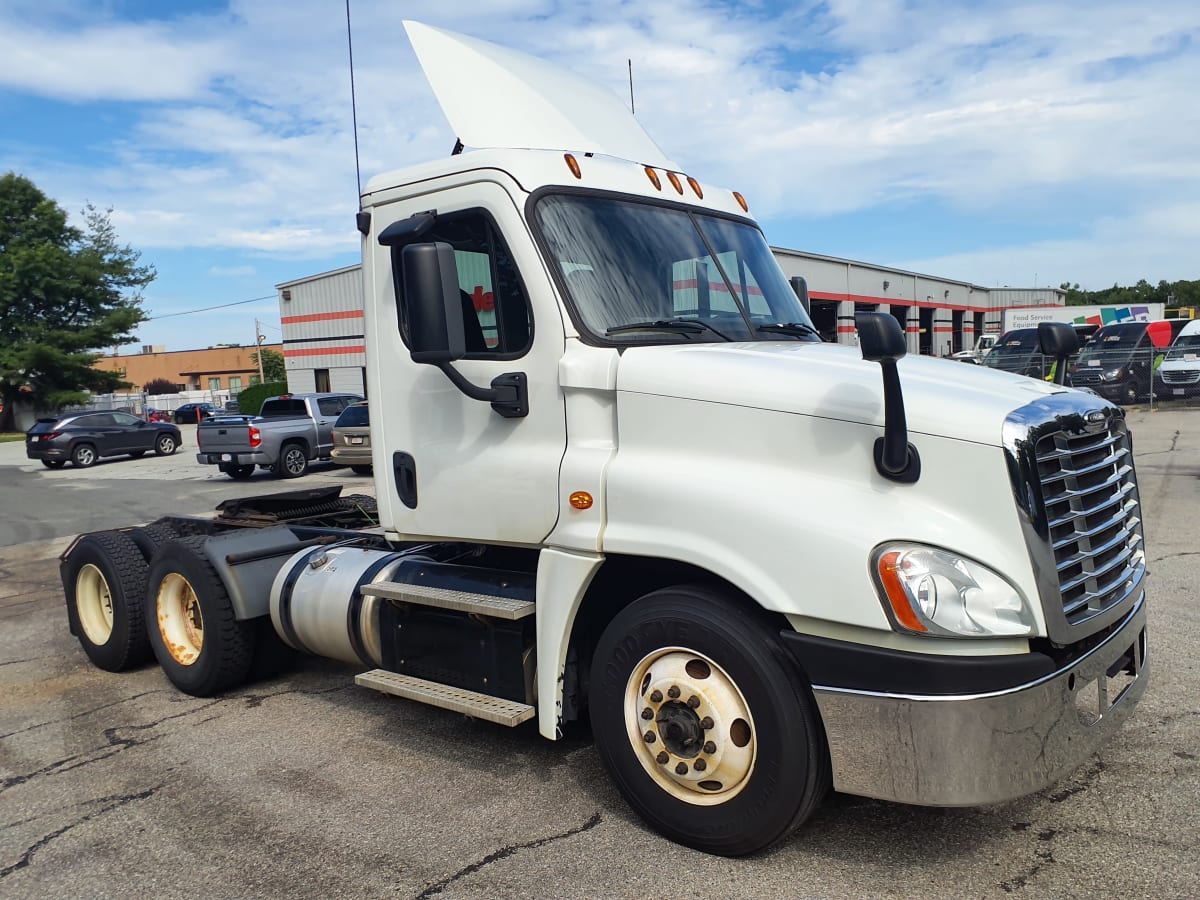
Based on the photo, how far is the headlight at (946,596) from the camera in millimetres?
2920

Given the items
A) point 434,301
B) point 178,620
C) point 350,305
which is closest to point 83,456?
point 350,305

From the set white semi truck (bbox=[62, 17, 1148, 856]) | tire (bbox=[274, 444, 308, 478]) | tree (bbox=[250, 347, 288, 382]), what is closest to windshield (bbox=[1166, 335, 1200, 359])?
tire (bbox=[274, 444, 308, 478])

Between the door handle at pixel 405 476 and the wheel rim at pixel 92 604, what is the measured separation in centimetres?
306

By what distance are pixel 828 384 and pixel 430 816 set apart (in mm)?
2324

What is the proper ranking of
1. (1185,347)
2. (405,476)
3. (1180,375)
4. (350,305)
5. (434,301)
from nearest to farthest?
(434,301) < (405,476) < (1180,375) < (1185,347) < (350,305)

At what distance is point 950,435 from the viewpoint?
10.1 feet

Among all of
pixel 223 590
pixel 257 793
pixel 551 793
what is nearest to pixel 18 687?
pixel 223 590

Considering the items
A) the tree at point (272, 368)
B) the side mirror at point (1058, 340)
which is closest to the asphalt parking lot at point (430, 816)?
the side mirror at point (1058, 340)

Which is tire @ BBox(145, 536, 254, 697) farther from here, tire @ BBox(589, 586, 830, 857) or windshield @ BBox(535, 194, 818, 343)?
windshield @ BBox(535, 194, 818, 343)

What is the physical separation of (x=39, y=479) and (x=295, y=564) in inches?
857

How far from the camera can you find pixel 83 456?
27.1 m

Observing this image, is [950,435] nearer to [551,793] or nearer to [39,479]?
[551,793]

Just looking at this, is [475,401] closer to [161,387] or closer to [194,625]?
[194,625]

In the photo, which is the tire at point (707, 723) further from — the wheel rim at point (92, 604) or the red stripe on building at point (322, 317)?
the red stripe on building at point (322, 317)
